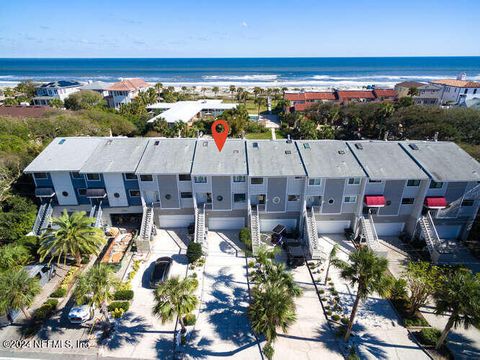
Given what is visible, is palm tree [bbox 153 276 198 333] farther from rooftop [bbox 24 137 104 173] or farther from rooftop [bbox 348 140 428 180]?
rooftop [bbox 348 140 428 180]

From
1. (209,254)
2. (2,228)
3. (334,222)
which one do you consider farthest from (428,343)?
(2,228)

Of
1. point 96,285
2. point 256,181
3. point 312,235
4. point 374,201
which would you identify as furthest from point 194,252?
point 374,201

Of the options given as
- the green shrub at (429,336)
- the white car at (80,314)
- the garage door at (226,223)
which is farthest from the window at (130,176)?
the green shrub at (429,336)

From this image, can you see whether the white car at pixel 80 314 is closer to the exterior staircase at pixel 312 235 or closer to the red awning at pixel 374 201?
the exterior staircase at pixel 312 235

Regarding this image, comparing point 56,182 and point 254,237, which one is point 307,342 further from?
point 56,182

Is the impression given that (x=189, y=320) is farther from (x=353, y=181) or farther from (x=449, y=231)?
(x=449, y=231)

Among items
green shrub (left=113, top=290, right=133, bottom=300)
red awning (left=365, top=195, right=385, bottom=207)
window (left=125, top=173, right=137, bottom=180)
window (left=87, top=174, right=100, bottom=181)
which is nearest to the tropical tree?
red awning (left=365, top=195, right=385, bottom=207)

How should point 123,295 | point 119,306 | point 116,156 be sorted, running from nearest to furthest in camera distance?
1. point 119,306
2. point 123,295
3. point 116,156
